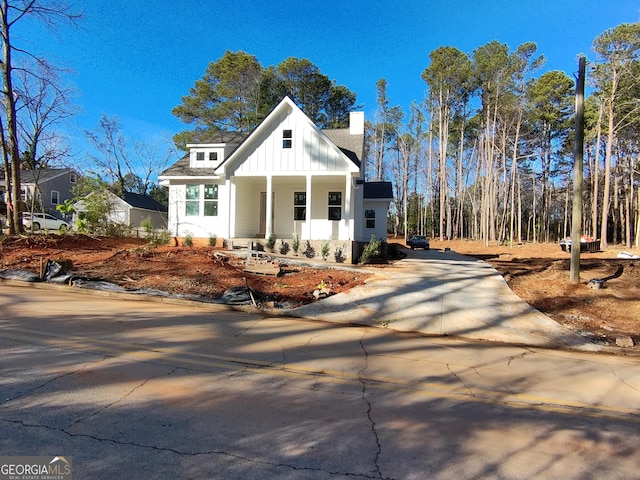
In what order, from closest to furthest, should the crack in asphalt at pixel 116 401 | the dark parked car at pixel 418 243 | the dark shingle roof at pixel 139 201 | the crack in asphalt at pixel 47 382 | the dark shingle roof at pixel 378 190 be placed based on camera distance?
the crack in asphalt at pixel 116 401 → the crack in asphalt at pixel 47 382 → the dark shingle roof at pixel 378 190 → the dark shingle roof at pixel 139 201 → the dark parked car at pixel 418 243

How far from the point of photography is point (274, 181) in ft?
60.6

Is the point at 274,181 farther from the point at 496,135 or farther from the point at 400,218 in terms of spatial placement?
the point at 400,218

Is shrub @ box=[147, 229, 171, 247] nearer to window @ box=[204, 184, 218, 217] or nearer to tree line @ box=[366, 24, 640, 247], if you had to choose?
window @ box=[204, 184, 218, 217]

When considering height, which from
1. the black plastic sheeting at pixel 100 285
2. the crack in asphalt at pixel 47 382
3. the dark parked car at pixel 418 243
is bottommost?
the crack in asphalt at pixel 47 382

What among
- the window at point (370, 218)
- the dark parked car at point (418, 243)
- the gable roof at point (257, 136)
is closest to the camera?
the gable roof at point (257, 136)

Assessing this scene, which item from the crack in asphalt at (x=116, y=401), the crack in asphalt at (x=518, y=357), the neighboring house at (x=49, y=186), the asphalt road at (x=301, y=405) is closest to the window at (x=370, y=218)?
the asphalt road at (x=301, y=405)

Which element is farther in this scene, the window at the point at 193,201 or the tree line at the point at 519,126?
the tree line at the point at 519,126

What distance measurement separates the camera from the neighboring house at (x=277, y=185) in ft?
53.2

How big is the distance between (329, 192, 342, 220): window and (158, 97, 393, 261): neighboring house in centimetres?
5

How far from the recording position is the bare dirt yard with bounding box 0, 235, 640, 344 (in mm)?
8500

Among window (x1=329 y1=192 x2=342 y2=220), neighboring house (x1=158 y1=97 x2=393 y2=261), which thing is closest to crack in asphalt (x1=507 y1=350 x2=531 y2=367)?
neighboring house (x1=158 y1=97 x2=393 y2=261)

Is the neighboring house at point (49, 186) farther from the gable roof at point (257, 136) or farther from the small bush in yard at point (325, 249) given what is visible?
the small bush in yard at point (325, 249)

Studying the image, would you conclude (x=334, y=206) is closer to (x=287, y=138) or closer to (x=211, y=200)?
(x=287, y=138)

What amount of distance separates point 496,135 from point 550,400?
43.5m
